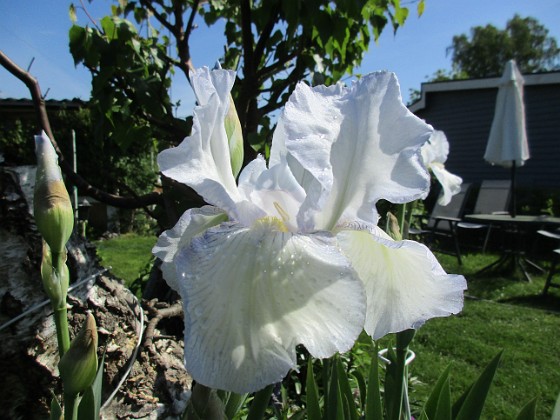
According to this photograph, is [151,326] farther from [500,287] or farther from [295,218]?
[500,287]

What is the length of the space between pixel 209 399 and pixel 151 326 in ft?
2.80

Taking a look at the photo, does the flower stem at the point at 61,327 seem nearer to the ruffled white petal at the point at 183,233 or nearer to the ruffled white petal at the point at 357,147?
the ruffled white petal at the point at 183,233

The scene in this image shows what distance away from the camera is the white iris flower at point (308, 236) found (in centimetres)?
50

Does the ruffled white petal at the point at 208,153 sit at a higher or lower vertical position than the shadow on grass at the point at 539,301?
higher

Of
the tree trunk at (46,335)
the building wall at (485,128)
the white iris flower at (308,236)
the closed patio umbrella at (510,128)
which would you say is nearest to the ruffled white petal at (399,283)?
the white iris flower at (308,236)

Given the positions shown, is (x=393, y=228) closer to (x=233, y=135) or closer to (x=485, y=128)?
(x=233, y=135)

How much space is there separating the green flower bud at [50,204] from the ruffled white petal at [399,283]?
1.30ft

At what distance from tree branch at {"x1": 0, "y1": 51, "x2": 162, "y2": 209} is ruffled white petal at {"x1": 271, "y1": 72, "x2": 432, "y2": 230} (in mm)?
1338

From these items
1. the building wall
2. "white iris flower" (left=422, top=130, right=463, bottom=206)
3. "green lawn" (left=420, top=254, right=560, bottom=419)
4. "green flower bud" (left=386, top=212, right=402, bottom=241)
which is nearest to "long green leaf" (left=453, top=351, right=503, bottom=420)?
"green flower bud" (left=386, top=212, right=402, bottom=241)

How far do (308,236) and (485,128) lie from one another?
11.0 metres

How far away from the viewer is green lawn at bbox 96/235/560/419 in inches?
107

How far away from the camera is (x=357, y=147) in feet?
2.05

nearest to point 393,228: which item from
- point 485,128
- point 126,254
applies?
point 126,254

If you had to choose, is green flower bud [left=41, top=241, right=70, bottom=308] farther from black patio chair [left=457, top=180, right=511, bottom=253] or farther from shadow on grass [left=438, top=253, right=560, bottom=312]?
black patio chair [left=457, top=180, right=511, bottom=253]
